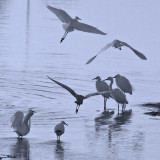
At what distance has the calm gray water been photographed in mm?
16406

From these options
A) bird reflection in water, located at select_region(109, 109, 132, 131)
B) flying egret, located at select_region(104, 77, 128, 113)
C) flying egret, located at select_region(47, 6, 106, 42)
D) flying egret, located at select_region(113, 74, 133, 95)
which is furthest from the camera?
flying egret, located at select_region(113, 74, 133, 95)

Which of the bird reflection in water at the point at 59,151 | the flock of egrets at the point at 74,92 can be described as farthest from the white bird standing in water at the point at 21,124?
the bird reflection in water at the point at 59,151

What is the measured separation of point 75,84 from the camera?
24625 millimetres

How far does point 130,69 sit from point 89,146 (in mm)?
12408

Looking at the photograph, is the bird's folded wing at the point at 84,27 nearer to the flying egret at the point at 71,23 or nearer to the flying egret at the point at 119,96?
the flying egret at the point at 71,23

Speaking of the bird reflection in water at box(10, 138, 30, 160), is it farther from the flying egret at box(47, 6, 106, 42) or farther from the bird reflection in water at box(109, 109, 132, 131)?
the flying egret at box(47, 6, 106, 42)

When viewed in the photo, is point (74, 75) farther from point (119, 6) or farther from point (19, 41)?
point (119, 6)

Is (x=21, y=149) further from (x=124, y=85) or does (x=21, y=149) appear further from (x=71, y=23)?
(x=124, y=85)

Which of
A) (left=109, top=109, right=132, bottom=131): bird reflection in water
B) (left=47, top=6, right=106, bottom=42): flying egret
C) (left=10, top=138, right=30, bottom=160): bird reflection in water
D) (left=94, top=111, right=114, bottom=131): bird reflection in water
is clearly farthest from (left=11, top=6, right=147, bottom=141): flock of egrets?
(left=94, top=111, right=114, bottom=131): bird reflection in water

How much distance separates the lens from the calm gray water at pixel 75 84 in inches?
646

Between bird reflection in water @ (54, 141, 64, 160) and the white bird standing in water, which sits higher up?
the white bird standing in water

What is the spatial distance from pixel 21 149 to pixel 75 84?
347 inches

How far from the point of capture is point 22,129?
16875 millimetres

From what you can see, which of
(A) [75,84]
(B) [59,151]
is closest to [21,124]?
(B) [59,151]
